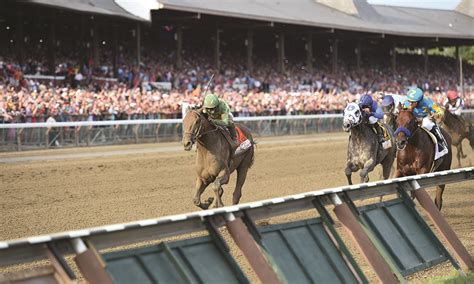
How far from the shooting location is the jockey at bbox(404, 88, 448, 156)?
10.1m

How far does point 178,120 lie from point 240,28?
1369 cm

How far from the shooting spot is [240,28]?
111ft

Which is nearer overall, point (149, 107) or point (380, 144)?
point (380, 144)

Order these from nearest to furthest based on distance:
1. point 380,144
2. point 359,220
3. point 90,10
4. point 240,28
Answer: point 359,220, point 380,144, point 90,10, point 240,28

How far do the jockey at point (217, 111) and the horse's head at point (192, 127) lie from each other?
0.17 metres

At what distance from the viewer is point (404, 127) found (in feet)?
32.0

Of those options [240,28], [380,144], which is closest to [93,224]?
[380,144]

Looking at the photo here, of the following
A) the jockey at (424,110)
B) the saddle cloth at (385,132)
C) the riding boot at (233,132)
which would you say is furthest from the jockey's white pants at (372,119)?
the riding boot at (233,132)

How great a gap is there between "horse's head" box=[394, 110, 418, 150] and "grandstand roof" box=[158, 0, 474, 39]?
18.2 metres

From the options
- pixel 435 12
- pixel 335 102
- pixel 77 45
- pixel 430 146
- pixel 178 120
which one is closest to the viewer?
pixel 430 146

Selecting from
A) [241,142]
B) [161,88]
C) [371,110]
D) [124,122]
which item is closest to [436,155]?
[371,110]

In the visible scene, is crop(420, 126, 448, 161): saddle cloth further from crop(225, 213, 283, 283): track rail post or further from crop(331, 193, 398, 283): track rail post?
crop(225, 213, 283, 283): track rail post

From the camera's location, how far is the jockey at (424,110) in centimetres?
1007

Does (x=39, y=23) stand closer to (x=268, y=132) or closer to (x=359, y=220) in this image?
(x=268, y=132)
